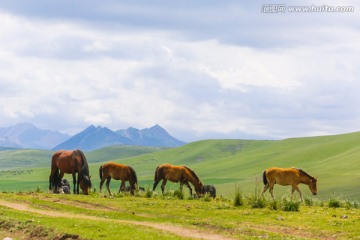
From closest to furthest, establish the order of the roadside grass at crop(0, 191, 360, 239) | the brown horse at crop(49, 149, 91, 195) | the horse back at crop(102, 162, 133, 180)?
the roadside grass at crop(0, 191, 360, 239) < the brown horse at crop(49, 149, 91, 195) < the horse back at crop(102, 162, 133, 180)

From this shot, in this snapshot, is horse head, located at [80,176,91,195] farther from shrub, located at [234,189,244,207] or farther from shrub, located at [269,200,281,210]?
shrub, located at [269,200,281,210]

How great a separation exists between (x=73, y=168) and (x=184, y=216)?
1394 centimetres

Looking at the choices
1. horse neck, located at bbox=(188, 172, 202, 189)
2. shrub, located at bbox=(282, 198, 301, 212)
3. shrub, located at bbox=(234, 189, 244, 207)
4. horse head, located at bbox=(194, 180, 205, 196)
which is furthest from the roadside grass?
horse head, located at bbox=(194, 180, 205, 196)

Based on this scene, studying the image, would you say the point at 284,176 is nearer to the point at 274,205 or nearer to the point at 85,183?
the point at 274,205

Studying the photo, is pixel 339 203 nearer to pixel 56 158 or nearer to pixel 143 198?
pixel 143 198

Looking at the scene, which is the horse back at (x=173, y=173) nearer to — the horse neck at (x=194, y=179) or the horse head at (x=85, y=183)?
the horse neck at (x=194, y=179)

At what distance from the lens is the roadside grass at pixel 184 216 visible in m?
23.5


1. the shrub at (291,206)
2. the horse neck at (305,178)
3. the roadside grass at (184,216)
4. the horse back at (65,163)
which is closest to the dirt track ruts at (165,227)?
the roadside grass at (184,216)

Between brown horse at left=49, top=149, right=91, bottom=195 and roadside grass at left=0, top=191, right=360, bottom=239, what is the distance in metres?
1.45

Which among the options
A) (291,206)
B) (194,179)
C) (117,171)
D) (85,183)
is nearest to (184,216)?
(291,206)

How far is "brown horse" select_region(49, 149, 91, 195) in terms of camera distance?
3997 cm

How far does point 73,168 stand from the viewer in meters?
40.8

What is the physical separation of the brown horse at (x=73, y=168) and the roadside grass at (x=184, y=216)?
56.9 inches

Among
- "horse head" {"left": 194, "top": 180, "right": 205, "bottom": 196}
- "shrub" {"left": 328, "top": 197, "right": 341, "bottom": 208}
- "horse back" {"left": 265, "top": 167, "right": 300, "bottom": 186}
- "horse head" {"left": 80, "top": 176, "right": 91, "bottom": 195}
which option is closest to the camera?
"shrub" {"left": 328, "top": 197, "right": 341, "bottom": 208}
